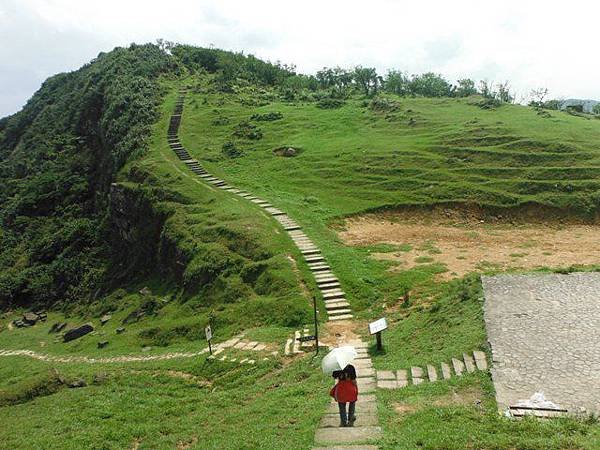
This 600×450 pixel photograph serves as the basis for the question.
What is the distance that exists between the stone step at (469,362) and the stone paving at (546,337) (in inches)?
25.0

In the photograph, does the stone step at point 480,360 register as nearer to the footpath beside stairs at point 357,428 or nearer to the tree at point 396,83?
the footpath beside stairs at point 357,428

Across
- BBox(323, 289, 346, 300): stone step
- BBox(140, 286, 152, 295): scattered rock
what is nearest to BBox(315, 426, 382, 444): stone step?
BBox(323, 289, 346, 300): stone step

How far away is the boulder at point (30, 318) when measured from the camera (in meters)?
43.9

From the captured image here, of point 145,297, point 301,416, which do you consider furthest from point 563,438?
point 145,297

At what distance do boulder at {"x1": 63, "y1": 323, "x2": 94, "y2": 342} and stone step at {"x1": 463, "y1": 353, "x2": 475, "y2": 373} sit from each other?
27790 millimetres

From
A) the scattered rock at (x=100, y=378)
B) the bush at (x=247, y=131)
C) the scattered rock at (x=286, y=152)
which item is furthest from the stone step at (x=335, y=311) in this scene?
the bush at (x=247, y=131)

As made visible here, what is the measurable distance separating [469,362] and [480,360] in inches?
12.7

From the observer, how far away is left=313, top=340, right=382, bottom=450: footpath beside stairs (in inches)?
Answer: 470

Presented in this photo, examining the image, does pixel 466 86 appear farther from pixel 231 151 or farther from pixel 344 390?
pixel 344 390

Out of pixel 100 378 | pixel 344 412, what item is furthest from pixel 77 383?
pixel 344 412

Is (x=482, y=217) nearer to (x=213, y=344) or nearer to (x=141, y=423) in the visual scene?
(x=213, y=344)

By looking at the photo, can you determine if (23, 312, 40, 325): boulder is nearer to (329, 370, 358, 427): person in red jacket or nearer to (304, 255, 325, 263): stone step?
(304, 255, 325, 263): stone step

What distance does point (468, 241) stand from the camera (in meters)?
31.8

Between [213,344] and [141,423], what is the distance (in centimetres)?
720
